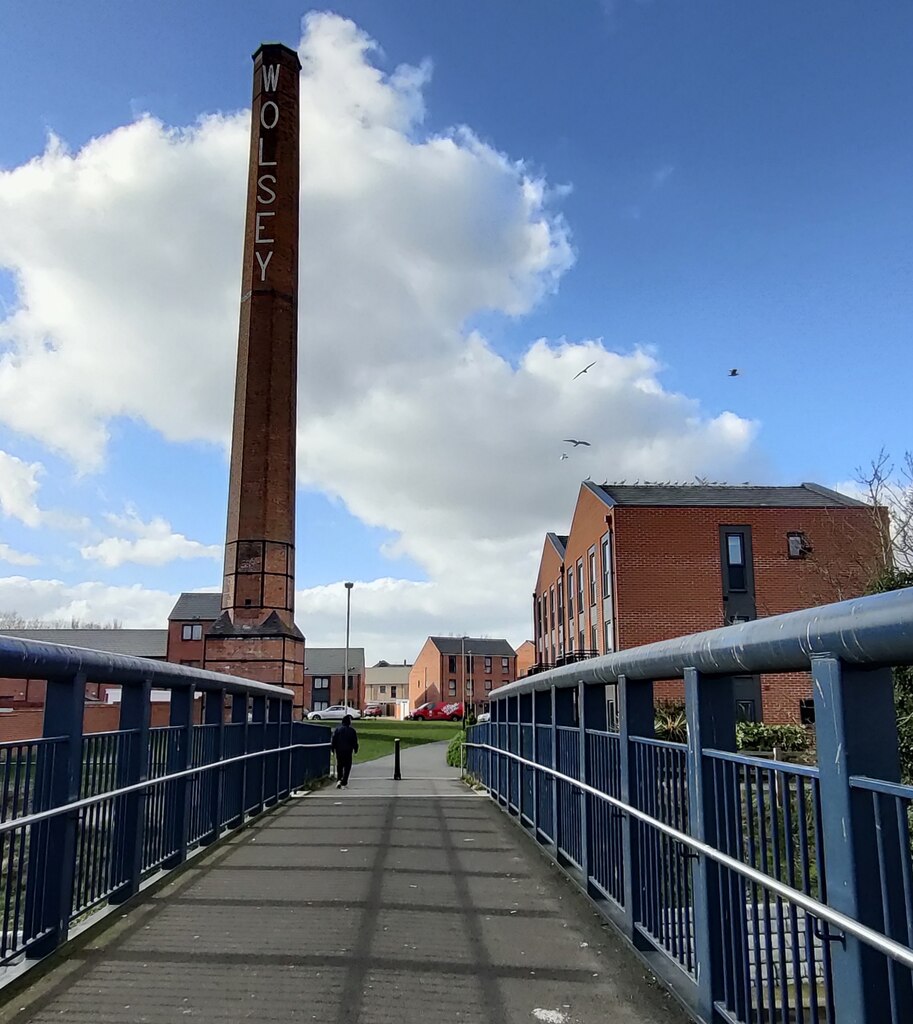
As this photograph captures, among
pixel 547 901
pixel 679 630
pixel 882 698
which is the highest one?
pixel 679 630

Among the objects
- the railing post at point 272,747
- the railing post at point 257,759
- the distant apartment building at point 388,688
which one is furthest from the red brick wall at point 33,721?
the distant apartment building at point 388,688

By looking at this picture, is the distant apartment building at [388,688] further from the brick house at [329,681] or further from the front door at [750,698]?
the front door at [750,698]

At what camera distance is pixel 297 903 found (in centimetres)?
645

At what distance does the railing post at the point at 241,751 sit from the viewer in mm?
10656

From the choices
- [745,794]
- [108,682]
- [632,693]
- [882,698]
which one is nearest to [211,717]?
[108,682]

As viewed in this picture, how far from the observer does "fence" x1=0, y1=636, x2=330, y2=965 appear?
484 cm

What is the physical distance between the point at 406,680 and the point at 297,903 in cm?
11619

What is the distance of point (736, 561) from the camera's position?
29297mm

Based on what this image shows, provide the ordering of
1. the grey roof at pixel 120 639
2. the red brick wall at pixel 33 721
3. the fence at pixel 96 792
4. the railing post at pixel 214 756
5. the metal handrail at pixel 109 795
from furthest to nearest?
the grey roof at pixel 120 639 < the red brick wall at pixel 33 721 < the railing post at pixel 214 756 < the fence at pixel 96 792 < the metal handrail at pixel 109 795

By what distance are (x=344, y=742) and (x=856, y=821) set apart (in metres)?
17.2

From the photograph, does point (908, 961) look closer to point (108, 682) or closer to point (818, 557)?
point (108, 682)

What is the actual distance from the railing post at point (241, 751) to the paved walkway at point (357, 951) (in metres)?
1.96

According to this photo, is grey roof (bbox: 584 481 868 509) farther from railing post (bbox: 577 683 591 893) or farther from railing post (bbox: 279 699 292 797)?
railing post (bbox: 577 683 591 893)

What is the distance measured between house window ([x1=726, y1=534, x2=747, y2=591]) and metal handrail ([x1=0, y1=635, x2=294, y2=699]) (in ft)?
75.2
